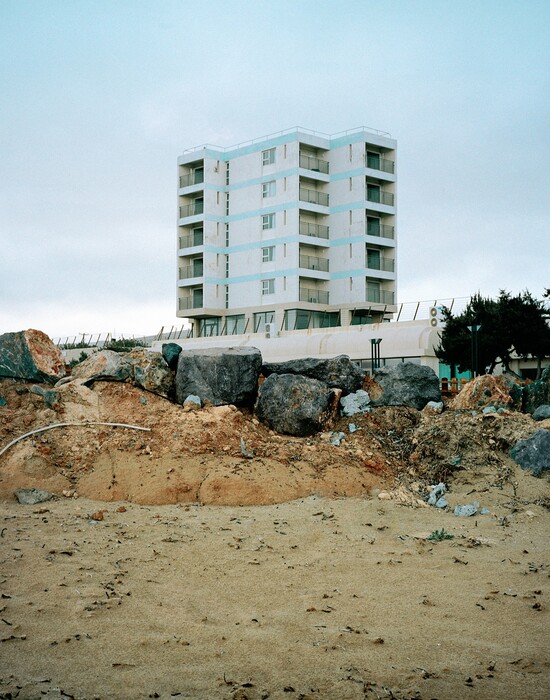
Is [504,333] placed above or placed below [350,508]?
above

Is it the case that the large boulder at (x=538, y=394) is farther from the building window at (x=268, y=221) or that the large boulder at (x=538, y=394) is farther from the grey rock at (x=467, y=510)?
the building window at (x=268, y=221)

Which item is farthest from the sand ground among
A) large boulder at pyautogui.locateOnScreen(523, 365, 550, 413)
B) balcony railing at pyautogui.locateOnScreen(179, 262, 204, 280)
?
balcony railing at pyautogui.locateOnScreen(179, 262, 204, 280)

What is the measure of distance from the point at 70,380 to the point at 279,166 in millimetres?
42170

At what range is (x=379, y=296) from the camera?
52625mm

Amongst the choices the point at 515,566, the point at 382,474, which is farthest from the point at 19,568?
the point at 382,474

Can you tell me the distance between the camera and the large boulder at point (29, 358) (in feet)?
40.2

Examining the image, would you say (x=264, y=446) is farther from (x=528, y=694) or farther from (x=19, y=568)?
(x=528, y=694)

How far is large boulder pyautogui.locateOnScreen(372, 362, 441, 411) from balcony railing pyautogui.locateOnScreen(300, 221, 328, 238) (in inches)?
1551

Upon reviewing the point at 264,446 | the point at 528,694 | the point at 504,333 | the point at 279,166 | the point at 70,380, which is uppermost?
the point at 279,166

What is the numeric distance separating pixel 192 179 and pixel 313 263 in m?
12.2

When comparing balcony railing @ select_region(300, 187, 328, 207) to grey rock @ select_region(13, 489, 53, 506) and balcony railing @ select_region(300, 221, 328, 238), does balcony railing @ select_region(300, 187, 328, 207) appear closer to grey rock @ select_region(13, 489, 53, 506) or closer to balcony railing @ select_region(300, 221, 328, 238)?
balcony railing @ select_region(300, 221, 328, 238)

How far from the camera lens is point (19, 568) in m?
6.48

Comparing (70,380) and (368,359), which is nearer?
(70,380)

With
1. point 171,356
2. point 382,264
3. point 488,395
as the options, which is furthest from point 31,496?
point 382,264
